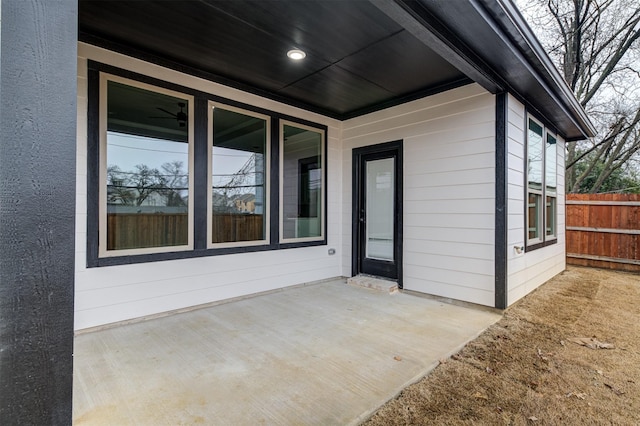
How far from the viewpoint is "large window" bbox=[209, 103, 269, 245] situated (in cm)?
384

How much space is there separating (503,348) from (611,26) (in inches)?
415

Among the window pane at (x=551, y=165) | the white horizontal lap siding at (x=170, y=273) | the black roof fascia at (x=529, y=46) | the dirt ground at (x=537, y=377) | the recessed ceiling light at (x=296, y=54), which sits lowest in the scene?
the dirt ground at (x=537, y=377)

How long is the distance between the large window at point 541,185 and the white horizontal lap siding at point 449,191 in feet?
3.09

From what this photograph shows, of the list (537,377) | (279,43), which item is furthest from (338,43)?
(537,377)

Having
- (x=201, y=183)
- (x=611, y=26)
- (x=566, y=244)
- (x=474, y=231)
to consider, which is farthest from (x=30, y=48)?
(x=611, y=26)

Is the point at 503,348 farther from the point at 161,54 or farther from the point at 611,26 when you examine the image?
the point at 611,26

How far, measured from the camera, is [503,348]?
8.79ft

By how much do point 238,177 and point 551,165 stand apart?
527 centimetres

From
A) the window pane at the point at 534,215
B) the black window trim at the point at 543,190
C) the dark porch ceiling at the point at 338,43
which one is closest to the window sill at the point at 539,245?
the black window trim at the point at 543,190

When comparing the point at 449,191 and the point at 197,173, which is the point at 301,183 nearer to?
the point at 197,173

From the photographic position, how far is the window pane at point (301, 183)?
183 inches

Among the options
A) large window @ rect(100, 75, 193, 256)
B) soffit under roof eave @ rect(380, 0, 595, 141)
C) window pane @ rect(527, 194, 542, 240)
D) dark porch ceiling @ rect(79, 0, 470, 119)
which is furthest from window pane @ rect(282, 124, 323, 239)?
window pane @ rect(527, 194, 542, 240)

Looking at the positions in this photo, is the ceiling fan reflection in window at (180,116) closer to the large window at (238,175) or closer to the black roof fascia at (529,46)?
the large window at (238,175)

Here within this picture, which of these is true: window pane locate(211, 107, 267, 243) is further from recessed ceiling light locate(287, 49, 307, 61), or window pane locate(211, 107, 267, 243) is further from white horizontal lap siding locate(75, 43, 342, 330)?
recessed ceiling light locate(287, 49, 307, 61)
